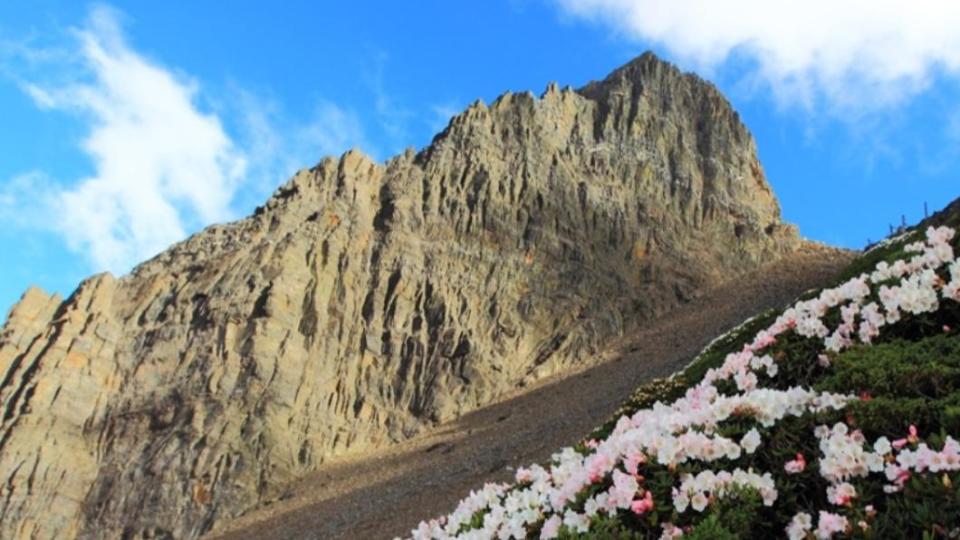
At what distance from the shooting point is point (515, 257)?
270 feet

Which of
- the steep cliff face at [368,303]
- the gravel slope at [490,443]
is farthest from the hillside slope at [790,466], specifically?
the steep cliff face at [368,303]

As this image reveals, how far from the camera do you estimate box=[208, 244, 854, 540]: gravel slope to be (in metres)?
45.4

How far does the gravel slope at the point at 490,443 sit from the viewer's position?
45.4 meters

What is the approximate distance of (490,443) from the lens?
54.3 metres

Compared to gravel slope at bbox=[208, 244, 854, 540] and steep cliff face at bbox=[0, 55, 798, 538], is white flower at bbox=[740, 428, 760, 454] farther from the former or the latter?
steep cliff face at bbox=[0, 55, 798, 538]

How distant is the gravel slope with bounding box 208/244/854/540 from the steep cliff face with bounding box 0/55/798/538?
3.51 meters

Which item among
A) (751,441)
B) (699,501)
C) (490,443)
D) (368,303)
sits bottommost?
(699,501)

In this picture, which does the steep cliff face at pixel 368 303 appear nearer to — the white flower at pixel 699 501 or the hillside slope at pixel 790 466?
the hillside slope at pixel 790 466

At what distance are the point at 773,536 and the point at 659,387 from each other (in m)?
21.7

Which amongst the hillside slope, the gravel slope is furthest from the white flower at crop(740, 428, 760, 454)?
the gravel slope

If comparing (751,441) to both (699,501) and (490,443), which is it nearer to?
(699,501)

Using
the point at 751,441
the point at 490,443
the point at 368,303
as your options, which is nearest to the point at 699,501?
Answer: the point at 751,441

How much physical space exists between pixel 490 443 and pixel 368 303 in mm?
25512

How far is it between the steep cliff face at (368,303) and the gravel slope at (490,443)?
351 cm
